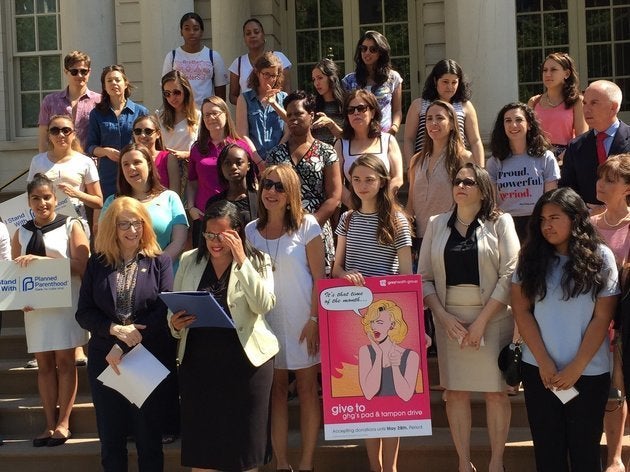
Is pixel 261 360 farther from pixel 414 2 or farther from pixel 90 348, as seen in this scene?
pixel 414 2

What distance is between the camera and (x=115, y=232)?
20.0 feet

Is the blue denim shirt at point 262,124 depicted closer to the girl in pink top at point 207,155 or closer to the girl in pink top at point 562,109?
the girl in pink top at point 207,155

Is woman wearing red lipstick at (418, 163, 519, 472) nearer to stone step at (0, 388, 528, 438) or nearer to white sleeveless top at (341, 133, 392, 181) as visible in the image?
stone step at (0, 388, 528, 438)

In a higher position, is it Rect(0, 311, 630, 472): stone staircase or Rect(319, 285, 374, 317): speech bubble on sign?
Rect(319, 285, 374, 317): speech bubble on sign

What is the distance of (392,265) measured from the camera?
6102 millimetres

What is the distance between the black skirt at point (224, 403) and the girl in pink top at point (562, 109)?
11.3 ft

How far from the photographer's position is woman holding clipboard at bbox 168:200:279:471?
5.70 meters

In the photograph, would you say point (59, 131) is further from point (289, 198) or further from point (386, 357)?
point (386, 357)

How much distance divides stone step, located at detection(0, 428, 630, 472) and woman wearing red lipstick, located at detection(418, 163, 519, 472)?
0.54 m

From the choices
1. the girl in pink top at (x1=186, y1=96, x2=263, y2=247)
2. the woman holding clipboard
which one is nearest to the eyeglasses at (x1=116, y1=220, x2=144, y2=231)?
the woman holding clipboard

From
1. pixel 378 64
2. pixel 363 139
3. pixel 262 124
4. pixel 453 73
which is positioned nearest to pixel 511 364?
pixel 363 139

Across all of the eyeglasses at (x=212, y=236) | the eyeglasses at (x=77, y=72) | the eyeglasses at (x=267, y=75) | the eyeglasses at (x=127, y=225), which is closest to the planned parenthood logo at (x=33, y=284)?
the eyeglasses at (x=127, y=225)

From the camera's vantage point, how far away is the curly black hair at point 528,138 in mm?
7037

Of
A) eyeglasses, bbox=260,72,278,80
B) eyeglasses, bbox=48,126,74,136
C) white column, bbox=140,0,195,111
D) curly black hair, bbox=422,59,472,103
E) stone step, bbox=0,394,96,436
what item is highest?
white column, bbox=140,0,195,111
